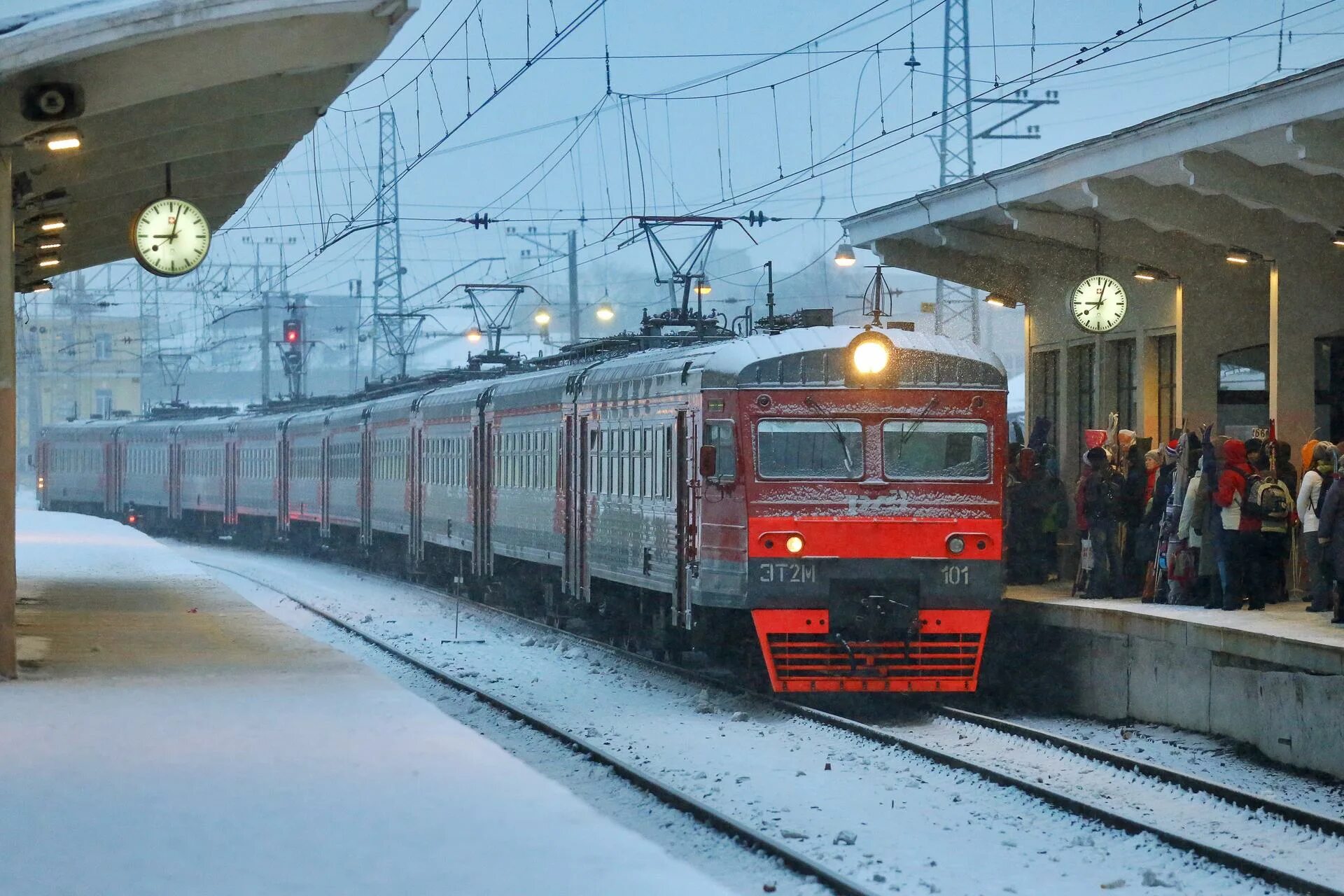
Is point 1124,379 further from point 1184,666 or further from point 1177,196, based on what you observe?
point 1184,666

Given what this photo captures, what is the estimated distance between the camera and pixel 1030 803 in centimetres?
1016

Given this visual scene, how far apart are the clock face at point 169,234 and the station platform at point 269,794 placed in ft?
11.3

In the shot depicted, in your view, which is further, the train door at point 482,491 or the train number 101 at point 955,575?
the train door at point 482,491

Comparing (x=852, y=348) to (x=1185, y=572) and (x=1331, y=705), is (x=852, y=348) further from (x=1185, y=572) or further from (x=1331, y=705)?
(x=1331, y=705)

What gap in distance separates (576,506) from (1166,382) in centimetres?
591

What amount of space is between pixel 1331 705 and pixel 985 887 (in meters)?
4.18

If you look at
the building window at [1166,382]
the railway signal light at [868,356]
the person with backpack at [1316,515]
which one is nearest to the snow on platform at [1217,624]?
the person with backpack at [1316,515]

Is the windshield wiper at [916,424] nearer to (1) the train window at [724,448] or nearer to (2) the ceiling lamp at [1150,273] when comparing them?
(1) the train window at [724,448]

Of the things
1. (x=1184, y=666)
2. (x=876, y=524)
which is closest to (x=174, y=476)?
(x=876, y=524)

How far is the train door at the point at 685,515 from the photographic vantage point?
47.0ft

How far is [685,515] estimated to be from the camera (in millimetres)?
14523

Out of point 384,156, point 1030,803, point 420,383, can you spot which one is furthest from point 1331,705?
point 384,156

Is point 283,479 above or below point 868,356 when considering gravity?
below

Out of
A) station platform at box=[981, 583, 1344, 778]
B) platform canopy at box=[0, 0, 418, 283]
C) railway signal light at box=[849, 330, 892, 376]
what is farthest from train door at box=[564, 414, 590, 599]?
railway signal light at box=[849, 330, 892, 376]
